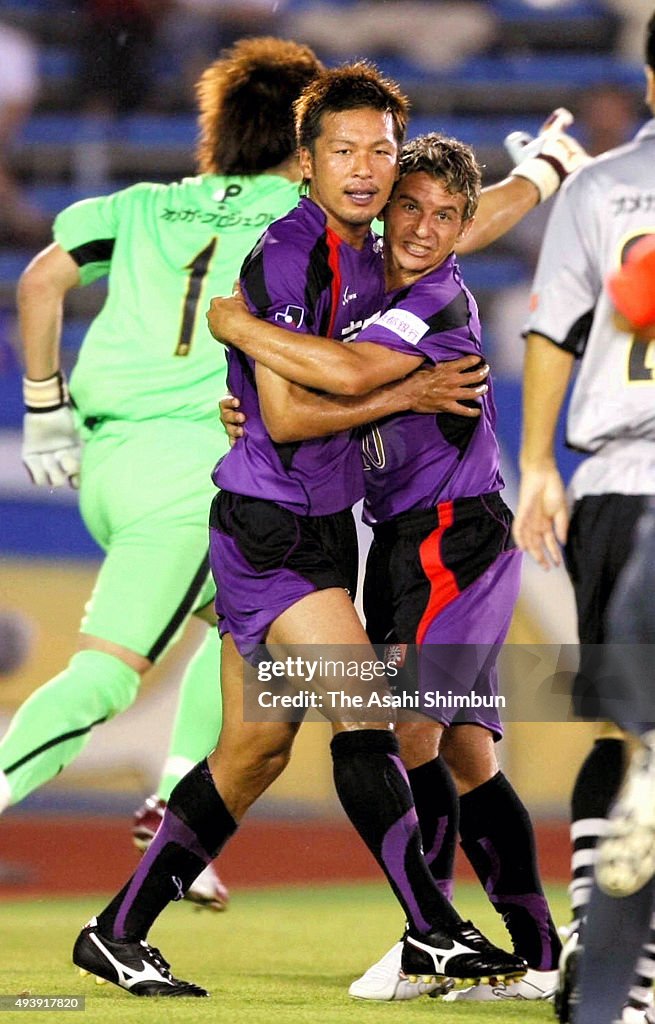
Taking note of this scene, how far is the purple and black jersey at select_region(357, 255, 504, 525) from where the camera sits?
11.2 ft

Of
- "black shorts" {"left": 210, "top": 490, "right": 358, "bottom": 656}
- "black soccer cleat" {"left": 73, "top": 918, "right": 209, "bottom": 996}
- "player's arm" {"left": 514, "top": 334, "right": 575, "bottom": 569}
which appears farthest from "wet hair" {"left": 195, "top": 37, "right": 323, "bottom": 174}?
"black soccer cleat" {"left": 73, "top": 918, "right": 209, "bottom": 996}

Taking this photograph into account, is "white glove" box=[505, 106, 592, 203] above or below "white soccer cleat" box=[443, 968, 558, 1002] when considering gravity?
above

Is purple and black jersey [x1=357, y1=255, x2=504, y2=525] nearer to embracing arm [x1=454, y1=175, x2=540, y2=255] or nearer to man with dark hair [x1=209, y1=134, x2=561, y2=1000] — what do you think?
man with dark hair [x1=209, y1=134, x2=561, y2=1000]

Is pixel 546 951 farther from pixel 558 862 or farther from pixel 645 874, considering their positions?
pixel 558 862

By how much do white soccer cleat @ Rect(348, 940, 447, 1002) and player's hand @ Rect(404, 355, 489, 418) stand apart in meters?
1.17

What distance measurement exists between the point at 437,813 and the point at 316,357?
3.53ft

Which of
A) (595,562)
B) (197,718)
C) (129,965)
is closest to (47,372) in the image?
(197,718)

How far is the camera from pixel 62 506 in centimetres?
714

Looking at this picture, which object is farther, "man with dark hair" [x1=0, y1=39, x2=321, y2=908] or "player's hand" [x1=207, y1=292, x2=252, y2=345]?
"man with dark hair" [x1=0, y1=39, x2=321, y2=908]

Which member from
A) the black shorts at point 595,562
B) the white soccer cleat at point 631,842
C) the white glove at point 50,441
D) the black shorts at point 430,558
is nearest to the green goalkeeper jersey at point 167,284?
the white glove at point 50,441

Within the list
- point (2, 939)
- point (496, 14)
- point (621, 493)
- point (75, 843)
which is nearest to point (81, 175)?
point (496, 14)

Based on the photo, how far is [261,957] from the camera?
4184 millimetres

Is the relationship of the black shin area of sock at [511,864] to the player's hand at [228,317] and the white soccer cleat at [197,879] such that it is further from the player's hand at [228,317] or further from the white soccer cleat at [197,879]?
the player's hand at [228,317]

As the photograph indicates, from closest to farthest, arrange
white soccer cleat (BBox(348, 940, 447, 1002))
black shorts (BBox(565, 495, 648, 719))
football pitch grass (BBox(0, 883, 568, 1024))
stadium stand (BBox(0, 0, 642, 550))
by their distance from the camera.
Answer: black shorts (BBox(565, 495, 648, 719)), football pitch grass (BBox(0, 883, 568, 1024)), white soccer cleat (BBox(348, 940, 447, 1002)), stadium stand (BBox(0, 0, 642, 550))
